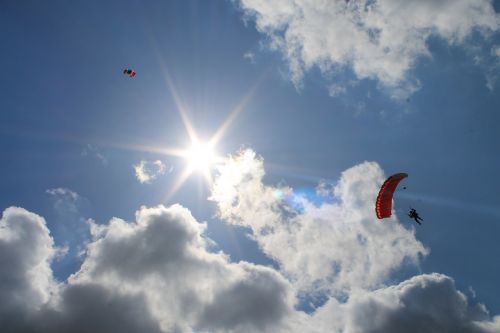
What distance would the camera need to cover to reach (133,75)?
57281mm

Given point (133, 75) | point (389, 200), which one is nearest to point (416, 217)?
point (389, 200)

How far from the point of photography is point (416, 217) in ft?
174

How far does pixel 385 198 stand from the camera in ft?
167

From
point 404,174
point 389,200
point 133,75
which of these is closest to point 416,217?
point 389,200

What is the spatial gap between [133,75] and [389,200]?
1596 inches

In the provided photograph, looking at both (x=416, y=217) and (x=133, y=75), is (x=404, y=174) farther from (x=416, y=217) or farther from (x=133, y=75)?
(x=133, y=75)

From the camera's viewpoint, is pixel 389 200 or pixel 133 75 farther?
pixel 133 75

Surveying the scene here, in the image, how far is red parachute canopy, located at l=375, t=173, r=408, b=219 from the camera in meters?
49.3

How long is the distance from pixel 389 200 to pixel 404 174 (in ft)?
17.2

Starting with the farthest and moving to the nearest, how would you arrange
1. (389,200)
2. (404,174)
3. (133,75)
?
(133,75), (389,200), (404,174)

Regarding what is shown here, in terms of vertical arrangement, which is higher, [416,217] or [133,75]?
[133,75]

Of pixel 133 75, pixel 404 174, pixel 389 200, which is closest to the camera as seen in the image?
pixel 404 174

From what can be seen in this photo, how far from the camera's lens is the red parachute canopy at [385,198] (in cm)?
4934

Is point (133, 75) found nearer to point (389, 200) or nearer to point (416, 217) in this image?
point (389, 200)
